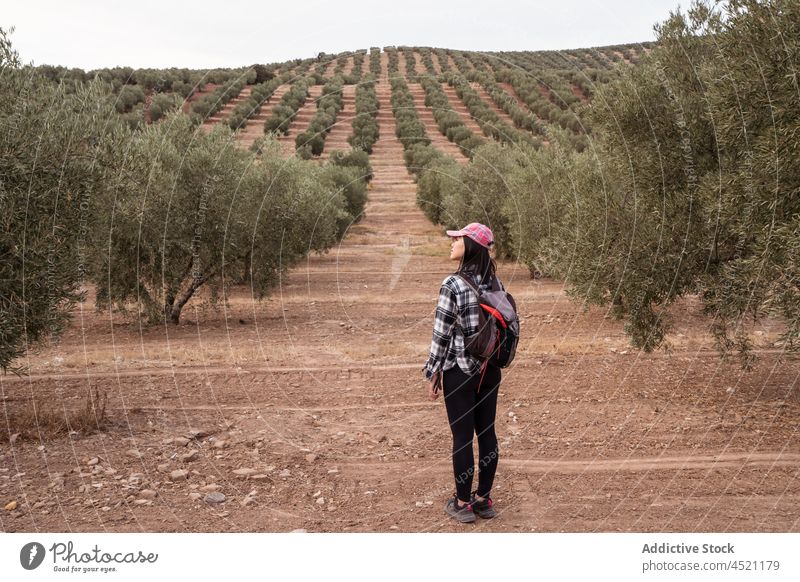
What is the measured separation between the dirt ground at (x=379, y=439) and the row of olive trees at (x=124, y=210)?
6.78 feet

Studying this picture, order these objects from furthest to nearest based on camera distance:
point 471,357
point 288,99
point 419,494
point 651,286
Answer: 1. point 288,99
2. point 651,286
3. point 419,494
4. point 471,357

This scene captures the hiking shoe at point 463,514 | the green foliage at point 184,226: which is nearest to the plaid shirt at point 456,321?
the hiking shoe at point 463,514

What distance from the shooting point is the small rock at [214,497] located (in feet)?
26.6

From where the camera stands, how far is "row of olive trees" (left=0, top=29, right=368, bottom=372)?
9.88 metres

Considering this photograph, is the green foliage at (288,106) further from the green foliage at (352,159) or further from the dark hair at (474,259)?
the dark hair at (474,259)

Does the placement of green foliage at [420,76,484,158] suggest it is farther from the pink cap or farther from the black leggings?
the black leggings

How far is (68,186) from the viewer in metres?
10.6

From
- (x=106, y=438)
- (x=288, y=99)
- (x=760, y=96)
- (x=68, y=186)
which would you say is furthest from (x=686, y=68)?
(x=288, y=99)

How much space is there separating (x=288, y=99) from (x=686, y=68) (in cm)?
5383

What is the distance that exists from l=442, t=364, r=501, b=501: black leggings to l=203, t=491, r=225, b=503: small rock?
2945mm

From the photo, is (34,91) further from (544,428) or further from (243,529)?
(544,428)

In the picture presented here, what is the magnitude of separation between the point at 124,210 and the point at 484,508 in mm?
15033

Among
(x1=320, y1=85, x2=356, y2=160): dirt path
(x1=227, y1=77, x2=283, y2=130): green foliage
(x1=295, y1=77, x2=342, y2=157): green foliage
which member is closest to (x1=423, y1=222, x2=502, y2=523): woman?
(x1=295, y1=77, x2=342, y2=157): green foliage

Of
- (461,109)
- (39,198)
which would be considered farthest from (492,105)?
(39,198)
